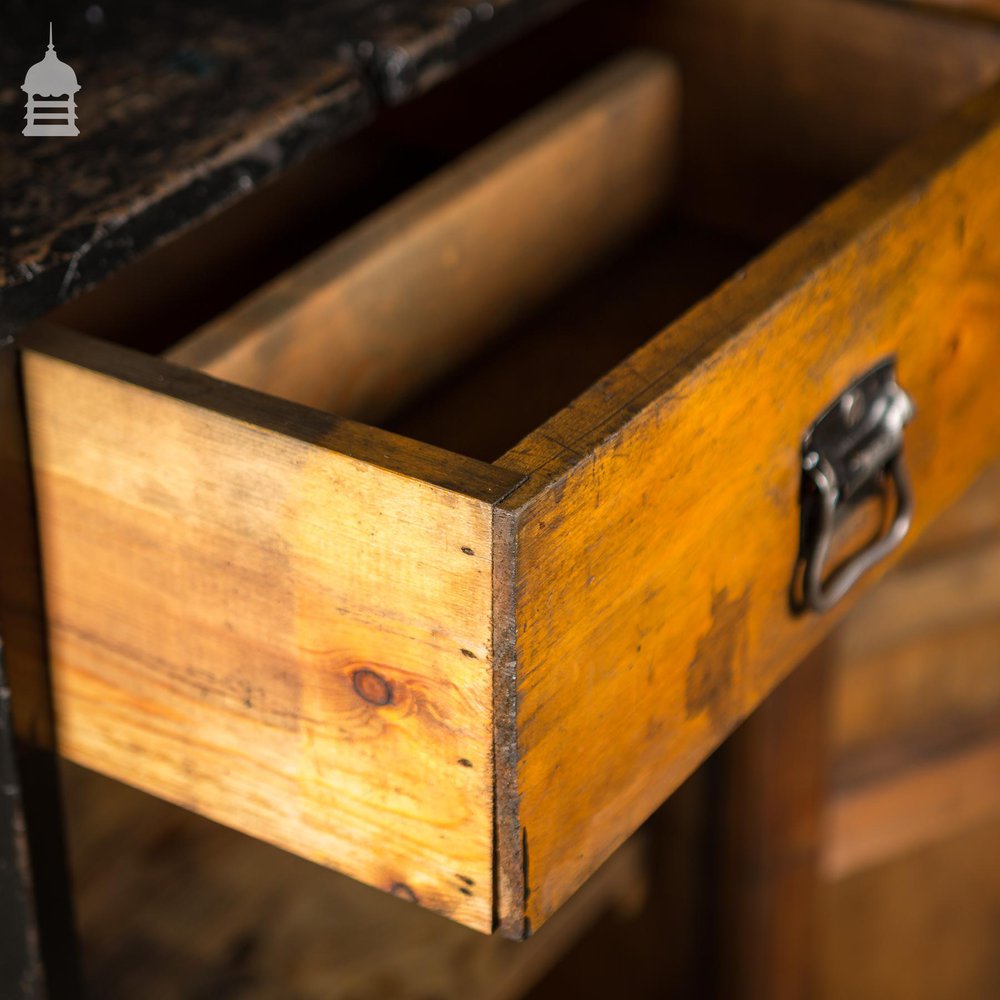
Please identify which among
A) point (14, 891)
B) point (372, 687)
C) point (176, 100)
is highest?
point (176, 100)

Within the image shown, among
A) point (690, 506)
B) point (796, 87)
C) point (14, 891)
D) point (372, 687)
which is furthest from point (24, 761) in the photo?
point (796, 87)

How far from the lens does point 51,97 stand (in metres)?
0.72

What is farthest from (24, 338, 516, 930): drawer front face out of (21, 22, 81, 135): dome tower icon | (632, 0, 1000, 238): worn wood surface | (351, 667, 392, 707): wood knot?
(632, 0, 1000, 238): worn wood surface

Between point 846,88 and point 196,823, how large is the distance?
1.91ft

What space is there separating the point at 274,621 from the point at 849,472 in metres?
0.25

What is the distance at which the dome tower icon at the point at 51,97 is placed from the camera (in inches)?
27.9

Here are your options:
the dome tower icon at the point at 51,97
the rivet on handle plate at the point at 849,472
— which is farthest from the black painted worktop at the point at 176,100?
the rivet on handle plate at the point at 849,472

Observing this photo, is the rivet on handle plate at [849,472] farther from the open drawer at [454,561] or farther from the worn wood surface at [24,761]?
the worn wood surface at [24,761]

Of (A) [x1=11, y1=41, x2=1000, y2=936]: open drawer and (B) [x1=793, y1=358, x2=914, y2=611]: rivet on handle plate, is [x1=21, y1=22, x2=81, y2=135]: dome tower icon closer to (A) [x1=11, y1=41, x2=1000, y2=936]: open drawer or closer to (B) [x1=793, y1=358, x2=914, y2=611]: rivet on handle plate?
(A) [x1=11, y1=41, x2=1000, y2=936]: open drawer

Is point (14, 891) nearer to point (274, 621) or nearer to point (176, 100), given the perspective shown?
point (274, 621)

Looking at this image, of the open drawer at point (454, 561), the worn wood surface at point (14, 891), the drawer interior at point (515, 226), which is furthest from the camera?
the drawer interior at point (515, 226)

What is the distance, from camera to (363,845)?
0.61 metres

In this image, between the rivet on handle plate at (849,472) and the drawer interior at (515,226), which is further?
the drawer interior at (515,226)

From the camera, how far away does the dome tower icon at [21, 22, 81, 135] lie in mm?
708
